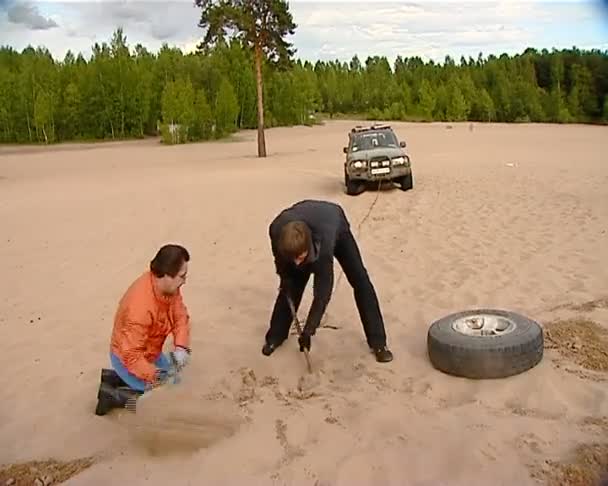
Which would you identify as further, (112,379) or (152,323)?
(112,379)

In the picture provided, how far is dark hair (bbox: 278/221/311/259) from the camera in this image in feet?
15.6

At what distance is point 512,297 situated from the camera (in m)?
7.48

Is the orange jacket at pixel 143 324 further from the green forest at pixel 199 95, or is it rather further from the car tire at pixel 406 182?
the green forest at pixel 199 95

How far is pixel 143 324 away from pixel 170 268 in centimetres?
44

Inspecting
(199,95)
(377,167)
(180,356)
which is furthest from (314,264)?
A: (199,95)

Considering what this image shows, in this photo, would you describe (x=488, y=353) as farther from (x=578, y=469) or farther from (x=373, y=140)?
(x=373, y=140)

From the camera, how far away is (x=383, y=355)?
584 centimetres

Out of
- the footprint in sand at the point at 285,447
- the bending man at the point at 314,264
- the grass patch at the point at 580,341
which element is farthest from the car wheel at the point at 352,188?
the footprint in sand at the point at 285,447

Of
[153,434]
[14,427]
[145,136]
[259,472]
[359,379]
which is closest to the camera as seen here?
[259,472]

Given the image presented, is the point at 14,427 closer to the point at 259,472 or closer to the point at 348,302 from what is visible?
the point at 259,472

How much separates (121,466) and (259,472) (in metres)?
0.86

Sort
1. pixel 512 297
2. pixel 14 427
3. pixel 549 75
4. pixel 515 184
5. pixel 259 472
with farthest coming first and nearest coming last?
1. pixel 549 75
2. pixel 515 184
3. pixel 512 297
4. pixel 14 427
5. pixel 259 472

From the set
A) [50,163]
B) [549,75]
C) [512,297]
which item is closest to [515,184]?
[512,297]

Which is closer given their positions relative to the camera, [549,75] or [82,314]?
[82,314]
